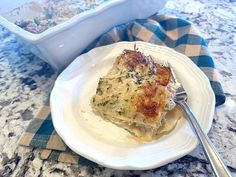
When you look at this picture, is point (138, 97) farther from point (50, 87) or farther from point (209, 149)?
point (50, 87)

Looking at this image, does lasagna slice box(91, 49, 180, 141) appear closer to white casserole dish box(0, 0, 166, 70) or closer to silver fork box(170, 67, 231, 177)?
silver fork box(170, 67, 231, 177)

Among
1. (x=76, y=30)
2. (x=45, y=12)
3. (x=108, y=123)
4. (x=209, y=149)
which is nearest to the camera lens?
(x=209, y=149)

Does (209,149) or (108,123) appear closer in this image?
(209,149)

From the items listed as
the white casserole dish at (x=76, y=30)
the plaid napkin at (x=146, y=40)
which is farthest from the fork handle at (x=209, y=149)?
the white casserole dish at (x=76, y=30)

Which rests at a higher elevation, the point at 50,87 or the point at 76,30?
the point at 76,30

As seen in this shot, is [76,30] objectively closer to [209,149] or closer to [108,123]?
[108,123]

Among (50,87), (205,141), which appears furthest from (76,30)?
(205,141)

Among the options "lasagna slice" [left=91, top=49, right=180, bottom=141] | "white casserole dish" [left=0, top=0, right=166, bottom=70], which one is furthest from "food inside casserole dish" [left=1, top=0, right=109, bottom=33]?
"lasagna slice" [left=91, top=49, right=180, bottom=141]

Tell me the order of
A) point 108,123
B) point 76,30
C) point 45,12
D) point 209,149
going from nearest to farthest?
1. point 209,149
2. point 108,123
3. point 76,30
4. point 45,12
